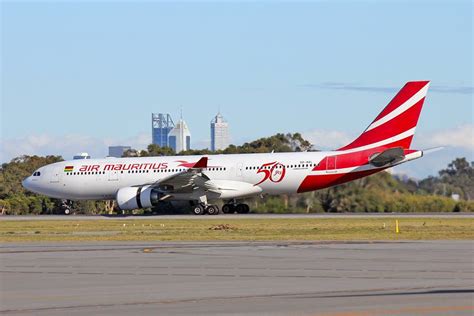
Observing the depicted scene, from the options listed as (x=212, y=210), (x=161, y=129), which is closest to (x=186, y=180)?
(x=212, y=210)

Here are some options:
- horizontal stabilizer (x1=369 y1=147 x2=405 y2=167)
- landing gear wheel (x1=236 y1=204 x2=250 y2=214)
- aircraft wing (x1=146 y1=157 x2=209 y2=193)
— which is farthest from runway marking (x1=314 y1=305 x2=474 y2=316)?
landing gear wheel (x1=236 y1=204 x2=250 y2=214)

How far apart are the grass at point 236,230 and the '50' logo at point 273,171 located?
6.58m

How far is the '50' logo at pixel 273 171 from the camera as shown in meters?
49.9

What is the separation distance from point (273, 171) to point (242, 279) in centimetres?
3297

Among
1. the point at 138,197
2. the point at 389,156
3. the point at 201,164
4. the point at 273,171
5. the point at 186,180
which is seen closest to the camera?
the point at 389,156

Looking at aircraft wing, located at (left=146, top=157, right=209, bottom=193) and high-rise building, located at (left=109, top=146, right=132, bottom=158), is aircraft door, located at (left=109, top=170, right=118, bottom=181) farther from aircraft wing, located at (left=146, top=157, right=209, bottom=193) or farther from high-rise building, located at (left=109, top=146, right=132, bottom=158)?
high-rise building, located at (left=109, top=146, right=132, bottom=158)

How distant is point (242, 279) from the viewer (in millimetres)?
17172

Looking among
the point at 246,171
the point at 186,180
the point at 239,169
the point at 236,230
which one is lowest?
the point at 236,230

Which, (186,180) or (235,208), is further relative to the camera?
(235,208)

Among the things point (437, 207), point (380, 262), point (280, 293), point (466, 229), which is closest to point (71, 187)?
point (437, 207)

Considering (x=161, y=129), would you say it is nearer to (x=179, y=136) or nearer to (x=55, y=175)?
(x=179, y=136)

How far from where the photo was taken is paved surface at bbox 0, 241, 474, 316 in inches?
531

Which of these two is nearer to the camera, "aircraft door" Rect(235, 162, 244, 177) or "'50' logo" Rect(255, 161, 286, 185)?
"'50' logo" Rect(255, 161, 286, 185)

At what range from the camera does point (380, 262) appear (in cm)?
2017
